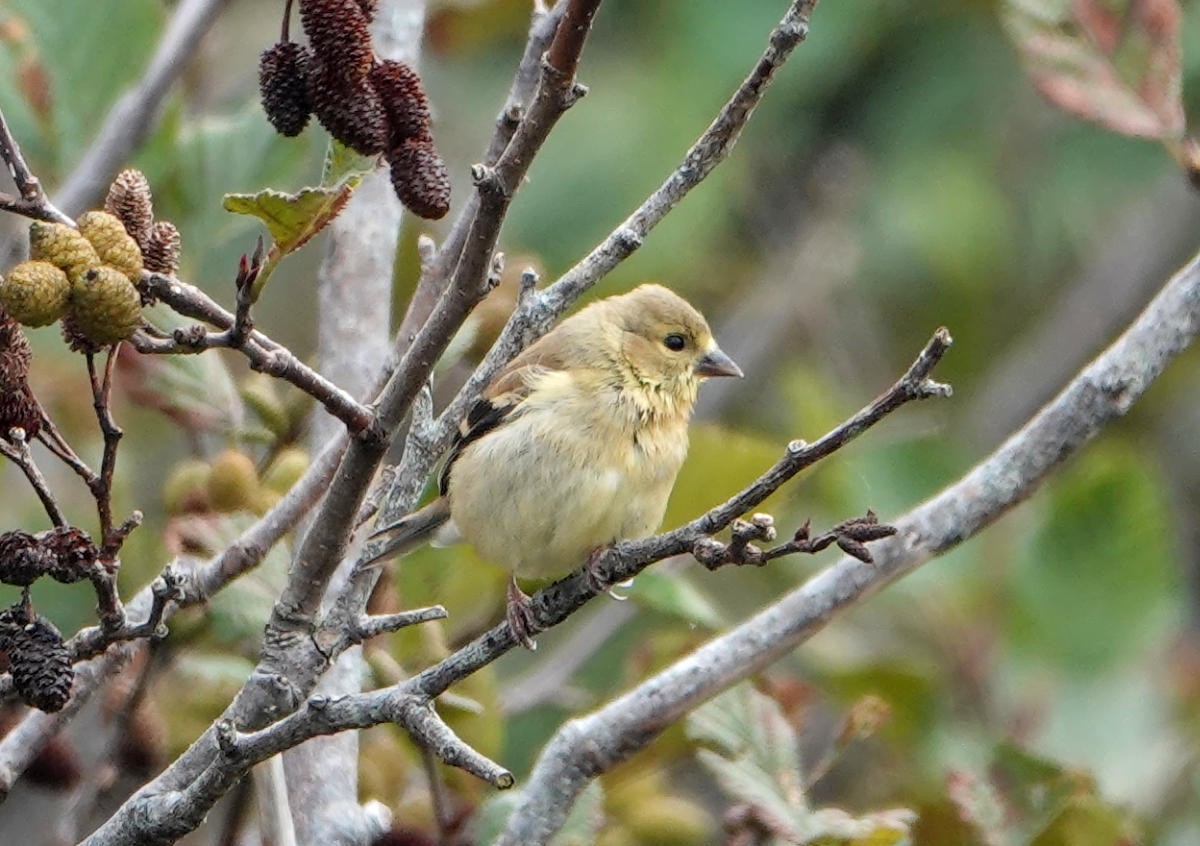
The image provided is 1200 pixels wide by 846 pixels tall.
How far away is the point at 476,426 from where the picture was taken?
3.73 metres

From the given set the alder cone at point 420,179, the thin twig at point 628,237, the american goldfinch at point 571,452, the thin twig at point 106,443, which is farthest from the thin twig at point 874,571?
the alder cone at point 420,179

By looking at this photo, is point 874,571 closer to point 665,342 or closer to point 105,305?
point 105,305

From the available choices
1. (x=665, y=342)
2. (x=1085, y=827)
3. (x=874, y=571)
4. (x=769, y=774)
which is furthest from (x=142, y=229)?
(x=665, y=342)

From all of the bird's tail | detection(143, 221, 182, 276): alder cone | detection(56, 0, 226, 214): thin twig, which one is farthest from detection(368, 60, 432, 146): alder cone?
the bird's tail

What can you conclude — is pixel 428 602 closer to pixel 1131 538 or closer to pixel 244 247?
pixel 244 247

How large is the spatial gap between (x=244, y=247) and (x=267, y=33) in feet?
8.92

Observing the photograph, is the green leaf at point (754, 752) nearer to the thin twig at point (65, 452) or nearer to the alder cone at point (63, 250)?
the thin twig at point (65, 452)

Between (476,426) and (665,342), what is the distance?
0.49 m

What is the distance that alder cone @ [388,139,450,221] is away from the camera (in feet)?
6.22

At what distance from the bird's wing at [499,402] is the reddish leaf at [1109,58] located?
1.18m

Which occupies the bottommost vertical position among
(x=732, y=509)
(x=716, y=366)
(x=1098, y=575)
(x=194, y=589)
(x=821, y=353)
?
(x=732, y=509)

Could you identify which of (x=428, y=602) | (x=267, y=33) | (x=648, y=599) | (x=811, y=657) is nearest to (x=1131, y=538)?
(x=811, y=657)

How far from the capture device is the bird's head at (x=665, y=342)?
377 centimetres

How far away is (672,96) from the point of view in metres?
5.97
